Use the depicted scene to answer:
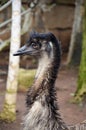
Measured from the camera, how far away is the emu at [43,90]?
4289mm

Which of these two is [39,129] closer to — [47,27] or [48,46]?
[48,46]

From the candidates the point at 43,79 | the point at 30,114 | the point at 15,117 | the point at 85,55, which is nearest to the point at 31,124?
the point at 30,114

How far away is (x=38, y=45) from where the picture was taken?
4363 mm

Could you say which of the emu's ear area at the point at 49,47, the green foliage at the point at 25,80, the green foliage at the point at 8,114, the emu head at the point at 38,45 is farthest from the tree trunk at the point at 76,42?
the emu's ear area at the point at 49,47

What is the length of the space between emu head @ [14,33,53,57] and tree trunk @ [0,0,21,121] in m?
1.73

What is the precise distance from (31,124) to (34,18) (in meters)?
9.41

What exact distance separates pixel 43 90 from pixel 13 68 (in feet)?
6.42

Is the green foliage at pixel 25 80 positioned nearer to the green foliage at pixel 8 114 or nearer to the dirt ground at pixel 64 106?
the dirt ground at pixel 64 106

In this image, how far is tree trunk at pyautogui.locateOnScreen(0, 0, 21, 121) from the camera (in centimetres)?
613

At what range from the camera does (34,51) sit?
439cm

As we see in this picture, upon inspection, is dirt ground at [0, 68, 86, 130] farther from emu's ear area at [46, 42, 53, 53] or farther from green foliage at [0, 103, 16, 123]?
emu's ear area at [46, 42, 53, 53]

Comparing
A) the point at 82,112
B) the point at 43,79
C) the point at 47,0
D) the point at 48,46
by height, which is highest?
the point at 47,0

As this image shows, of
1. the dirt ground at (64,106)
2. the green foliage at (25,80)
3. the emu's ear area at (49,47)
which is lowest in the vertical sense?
the dirt ground at (64,106)

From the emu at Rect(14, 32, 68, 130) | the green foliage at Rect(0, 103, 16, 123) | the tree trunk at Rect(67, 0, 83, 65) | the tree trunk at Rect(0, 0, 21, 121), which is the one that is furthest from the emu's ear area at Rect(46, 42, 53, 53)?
the tree trunk at Rect(67, 0, 83, 65)
